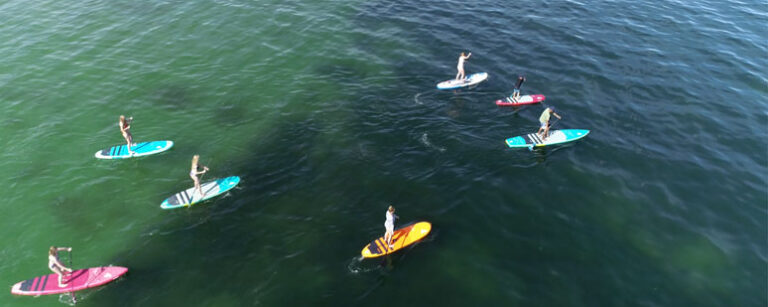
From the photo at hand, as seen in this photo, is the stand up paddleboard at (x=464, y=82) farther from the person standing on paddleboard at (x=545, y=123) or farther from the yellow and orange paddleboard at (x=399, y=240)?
the yellow and orange paddleboard at (x=399, y=240)

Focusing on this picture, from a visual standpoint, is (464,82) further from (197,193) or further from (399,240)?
(197,193)

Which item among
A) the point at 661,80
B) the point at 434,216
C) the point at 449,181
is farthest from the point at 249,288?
the point at 661,80

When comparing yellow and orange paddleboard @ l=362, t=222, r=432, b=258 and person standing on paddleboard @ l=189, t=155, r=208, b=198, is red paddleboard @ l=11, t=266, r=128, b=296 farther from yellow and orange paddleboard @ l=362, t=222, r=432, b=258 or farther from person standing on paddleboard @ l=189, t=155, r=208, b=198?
yellow and orange paddleboard @ l=362, t=222, r=432, b=258

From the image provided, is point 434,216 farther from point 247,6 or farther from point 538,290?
point 247,6

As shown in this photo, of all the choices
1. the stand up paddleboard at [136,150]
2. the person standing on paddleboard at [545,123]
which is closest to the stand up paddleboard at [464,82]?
the person standing on paddleboard at [545,123]

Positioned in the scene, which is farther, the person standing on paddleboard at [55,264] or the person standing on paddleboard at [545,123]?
the person standing on paddleboard at [545,123]

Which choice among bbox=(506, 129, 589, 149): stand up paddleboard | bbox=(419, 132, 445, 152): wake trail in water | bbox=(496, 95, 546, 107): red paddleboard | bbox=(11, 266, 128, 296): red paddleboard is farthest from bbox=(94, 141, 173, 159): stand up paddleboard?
bbox=(496, 95, 546, 107): red paddleboard

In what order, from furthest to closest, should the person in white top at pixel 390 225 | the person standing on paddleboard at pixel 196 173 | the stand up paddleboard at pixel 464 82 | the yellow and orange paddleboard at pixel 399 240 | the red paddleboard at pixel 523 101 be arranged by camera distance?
the stand up paddleboard at pixel 464 82, the red paddleboard at pixel 523 101, the person standing on paddleboard at pixel 196 173, the yellow and orange paddleboard at pixel 399 240, the person in white top at pixel 390 225

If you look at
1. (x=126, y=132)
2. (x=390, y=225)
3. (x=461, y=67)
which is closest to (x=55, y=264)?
(x=126, y=132)
